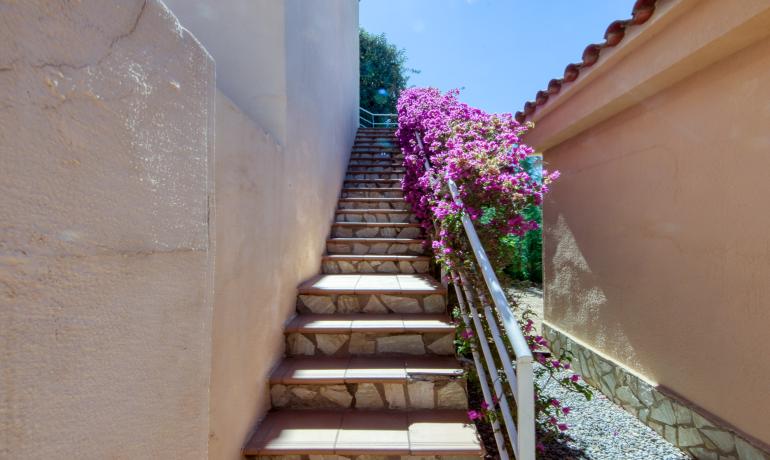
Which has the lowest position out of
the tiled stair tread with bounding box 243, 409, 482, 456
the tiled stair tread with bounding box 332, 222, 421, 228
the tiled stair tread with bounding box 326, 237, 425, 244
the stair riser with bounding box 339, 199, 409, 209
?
the tiled stair tread with bounding box 243, 409, 482, 456

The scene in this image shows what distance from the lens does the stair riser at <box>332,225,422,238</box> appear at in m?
4.18

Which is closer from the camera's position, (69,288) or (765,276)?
(69,288)

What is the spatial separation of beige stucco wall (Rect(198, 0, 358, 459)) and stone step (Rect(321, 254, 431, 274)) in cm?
16

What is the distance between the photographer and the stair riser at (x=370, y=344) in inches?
102

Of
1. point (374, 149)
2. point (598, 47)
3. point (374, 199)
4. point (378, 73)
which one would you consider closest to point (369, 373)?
point (374, 199)

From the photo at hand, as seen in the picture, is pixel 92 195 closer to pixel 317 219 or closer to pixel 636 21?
pixel 317 219

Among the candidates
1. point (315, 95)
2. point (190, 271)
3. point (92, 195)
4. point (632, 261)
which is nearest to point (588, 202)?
point (632, 261)

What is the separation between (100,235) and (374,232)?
140 inches

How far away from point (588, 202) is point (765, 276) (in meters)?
1.73

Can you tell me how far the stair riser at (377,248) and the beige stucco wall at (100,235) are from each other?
2.94 meters

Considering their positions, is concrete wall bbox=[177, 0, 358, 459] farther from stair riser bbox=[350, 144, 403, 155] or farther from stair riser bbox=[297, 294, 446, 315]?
stair riser bbox=[350, 144, 403, 155]

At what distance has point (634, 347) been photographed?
2.88m

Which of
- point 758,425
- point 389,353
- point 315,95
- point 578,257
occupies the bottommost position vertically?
point 758,425

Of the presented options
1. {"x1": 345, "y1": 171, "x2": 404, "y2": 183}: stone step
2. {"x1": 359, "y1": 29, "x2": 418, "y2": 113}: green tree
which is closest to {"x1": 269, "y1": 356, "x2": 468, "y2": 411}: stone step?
{"x1": 345, "y1": 171, "x2": 404, "y2": 183}: stone step
